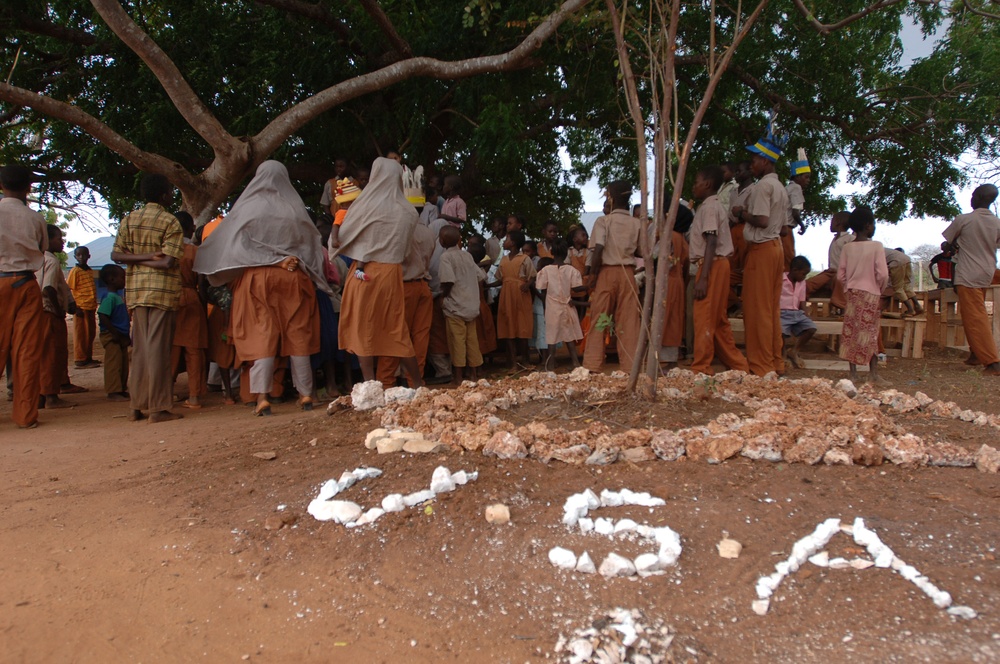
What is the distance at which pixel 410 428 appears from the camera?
3791 millimetres

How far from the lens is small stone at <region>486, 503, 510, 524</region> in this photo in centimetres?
270

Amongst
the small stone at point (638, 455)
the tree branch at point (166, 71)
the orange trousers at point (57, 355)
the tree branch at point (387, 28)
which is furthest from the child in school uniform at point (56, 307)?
the small stone at point (638, 455)

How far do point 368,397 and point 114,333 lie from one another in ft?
10.6

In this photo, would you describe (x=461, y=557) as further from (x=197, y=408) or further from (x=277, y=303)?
(x=197, y=408)

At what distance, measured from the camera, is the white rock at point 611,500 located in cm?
280

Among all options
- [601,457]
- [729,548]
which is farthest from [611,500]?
[729,548]

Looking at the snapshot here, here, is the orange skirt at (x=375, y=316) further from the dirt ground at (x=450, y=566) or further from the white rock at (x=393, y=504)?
the white rock at (x=393, y=504)

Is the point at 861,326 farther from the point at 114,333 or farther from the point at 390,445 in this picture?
the point at 114,333

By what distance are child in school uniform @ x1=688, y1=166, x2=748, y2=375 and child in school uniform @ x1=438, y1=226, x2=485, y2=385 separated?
206 centimetres

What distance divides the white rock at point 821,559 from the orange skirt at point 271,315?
12.3ft

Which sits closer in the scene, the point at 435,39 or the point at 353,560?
the point at 353,560

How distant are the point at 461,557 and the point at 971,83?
28.6ft

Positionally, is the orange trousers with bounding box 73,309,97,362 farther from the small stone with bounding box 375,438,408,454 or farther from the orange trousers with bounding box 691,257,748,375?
the orange trousers with bounding box 691,257,748,375

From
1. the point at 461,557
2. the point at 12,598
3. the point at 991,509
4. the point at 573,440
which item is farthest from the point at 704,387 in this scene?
the point at 12,598
